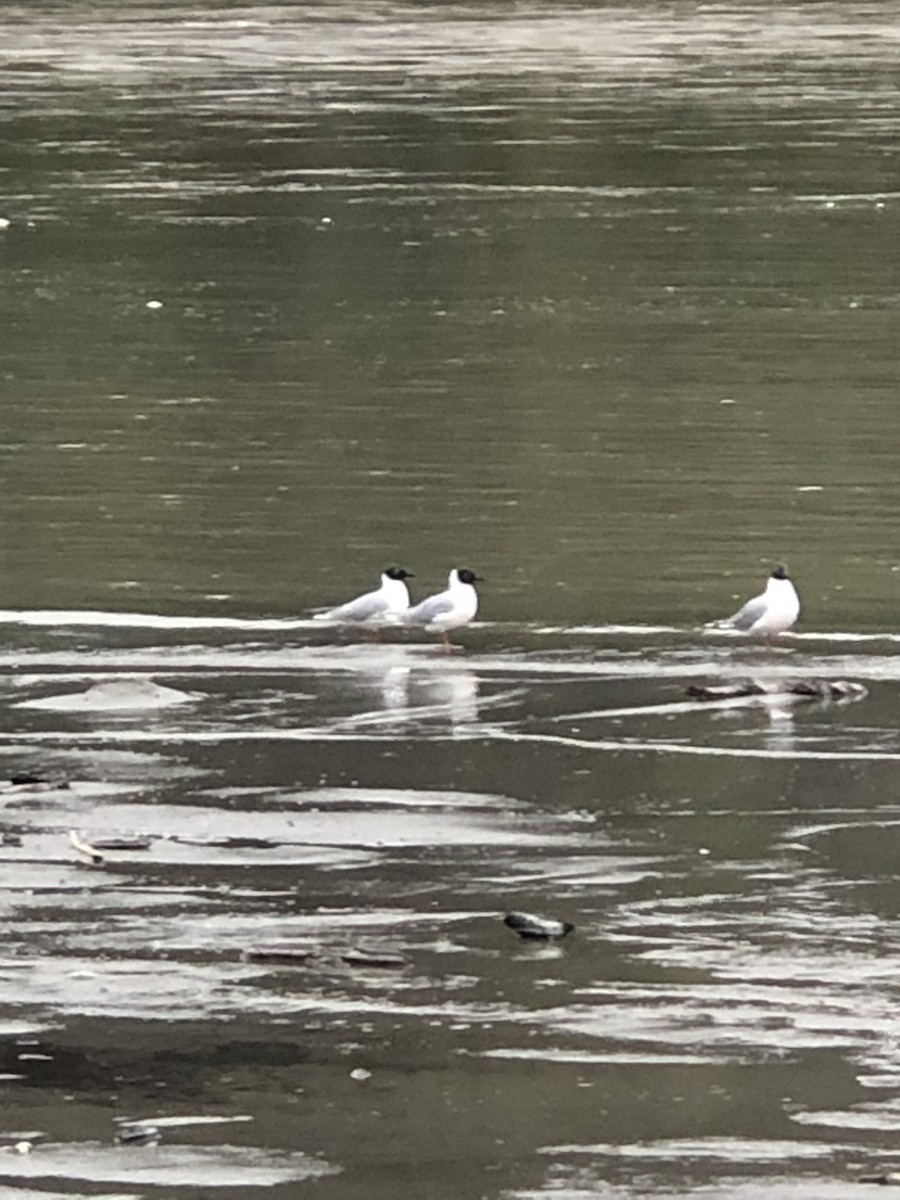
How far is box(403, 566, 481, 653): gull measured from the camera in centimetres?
1188

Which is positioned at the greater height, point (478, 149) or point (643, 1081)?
point (478, 149)

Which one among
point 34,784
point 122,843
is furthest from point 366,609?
point 122,843

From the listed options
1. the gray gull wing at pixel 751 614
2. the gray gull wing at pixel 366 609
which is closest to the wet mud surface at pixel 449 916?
the gray gull wing at pixel 751 614

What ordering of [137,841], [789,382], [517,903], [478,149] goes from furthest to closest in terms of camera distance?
[478,149]
[789,382]
[137,841]
[517,903]

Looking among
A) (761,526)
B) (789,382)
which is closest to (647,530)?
(761,526)

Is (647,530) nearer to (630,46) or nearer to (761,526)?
(761,526)

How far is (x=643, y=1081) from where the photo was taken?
687 cm

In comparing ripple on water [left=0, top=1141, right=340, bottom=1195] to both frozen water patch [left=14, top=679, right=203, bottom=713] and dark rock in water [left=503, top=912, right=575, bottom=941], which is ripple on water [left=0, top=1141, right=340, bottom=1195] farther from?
frozen water patch [left=14, top=679, right=203, bottom=713]

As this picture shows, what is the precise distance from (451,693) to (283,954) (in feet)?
10.5

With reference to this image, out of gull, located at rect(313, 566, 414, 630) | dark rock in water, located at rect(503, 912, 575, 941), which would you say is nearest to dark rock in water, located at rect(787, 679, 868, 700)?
gull, located at rect(313, 566, 414, 630)

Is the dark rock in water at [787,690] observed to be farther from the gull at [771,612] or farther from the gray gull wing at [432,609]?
the gray gull wing at [432,609]

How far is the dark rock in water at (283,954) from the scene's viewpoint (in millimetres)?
7816

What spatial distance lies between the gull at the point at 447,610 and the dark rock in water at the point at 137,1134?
5231mm

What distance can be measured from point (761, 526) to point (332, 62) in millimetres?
28097
